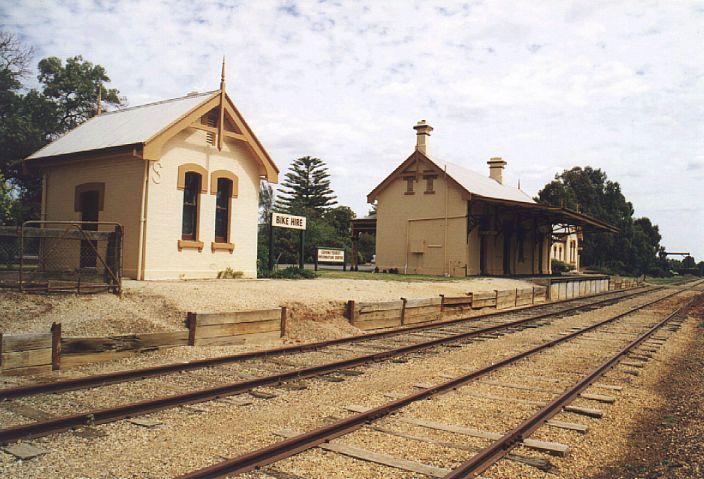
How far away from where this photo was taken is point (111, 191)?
15875mm

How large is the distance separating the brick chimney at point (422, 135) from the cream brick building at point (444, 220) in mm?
61

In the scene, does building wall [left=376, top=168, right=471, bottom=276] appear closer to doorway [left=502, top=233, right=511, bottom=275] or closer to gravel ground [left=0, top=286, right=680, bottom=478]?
doorway [left=502, top=233, right=511, bottom=275]

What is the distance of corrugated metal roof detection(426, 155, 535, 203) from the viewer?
108ft

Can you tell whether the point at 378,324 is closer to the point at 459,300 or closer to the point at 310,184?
the point at 459,300

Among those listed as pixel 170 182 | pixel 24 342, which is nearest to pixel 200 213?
pixel 170 182

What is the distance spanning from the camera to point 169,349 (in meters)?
9.73

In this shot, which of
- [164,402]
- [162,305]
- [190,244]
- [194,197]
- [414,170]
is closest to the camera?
[164,402]

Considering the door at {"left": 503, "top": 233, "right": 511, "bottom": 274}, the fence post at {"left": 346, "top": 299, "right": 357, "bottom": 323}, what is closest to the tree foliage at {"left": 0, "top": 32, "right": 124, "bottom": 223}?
the fence post at {"left": 346, "top": 299, "right": 357, "bottom": 323}

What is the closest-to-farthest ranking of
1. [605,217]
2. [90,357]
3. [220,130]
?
1. [90,357]
2. [220,130]
3. [605,217]

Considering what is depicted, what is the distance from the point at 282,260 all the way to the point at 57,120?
1791 centimetres

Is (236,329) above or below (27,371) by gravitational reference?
above

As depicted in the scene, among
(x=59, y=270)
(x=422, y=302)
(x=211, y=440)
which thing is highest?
(x=59, y=270)

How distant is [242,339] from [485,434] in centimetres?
623

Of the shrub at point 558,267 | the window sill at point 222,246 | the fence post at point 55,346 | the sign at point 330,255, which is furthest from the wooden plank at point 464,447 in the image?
the shrub at point 558,267
